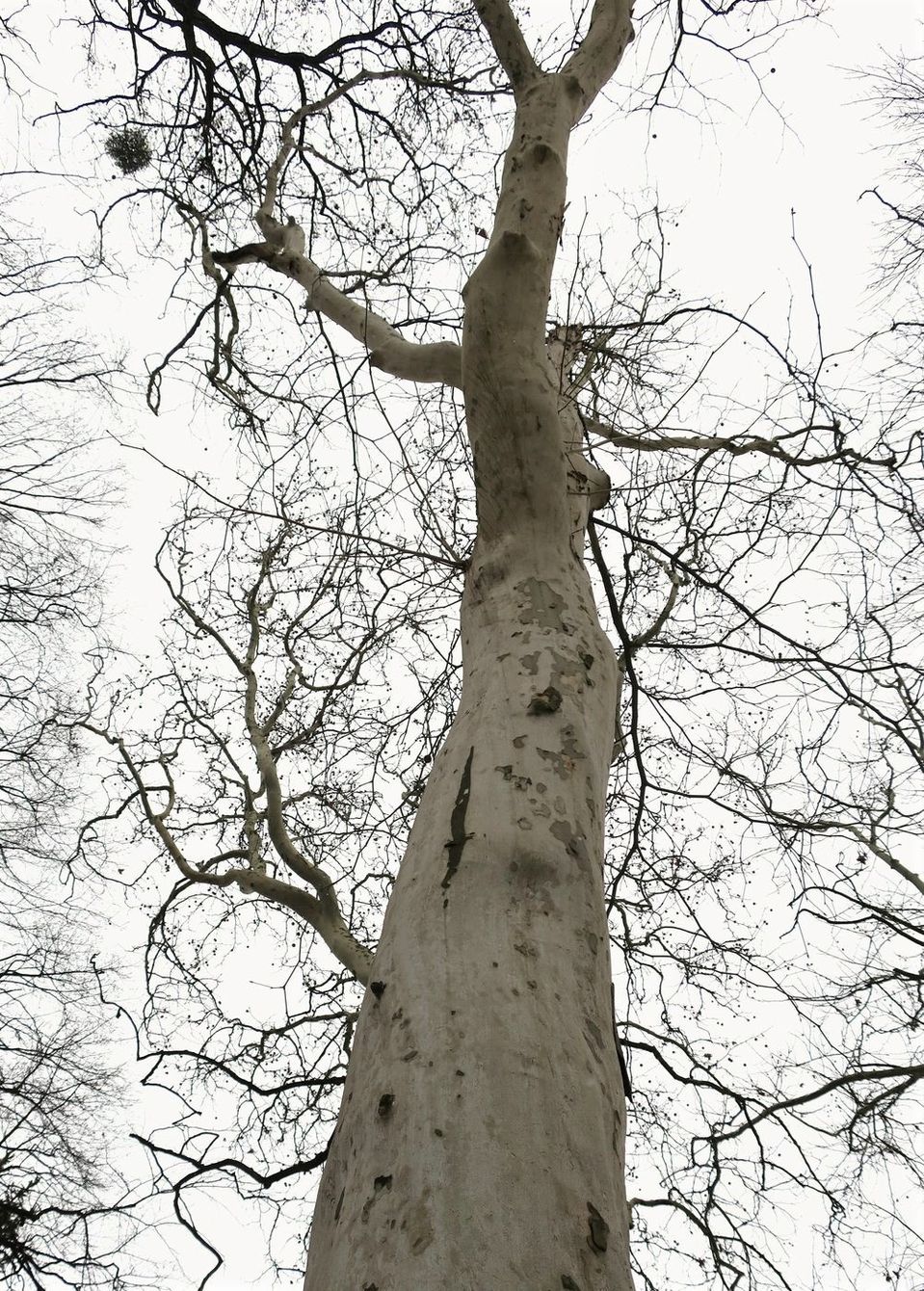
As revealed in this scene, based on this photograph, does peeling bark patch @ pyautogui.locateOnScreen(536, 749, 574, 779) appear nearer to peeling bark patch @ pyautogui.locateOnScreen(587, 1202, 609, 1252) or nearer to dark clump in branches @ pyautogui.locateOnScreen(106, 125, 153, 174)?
peeling bark patch @ pyautogui.locateOnScreen(587, 1202, 609, 1252)

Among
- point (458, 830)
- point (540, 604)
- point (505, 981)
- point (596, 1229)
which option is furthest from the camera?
point (540, 604)

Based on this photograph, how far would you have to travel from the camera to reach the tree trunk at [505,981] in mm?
963

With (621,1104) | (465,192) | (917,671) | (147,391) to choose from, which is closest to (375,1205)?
(621,1104)

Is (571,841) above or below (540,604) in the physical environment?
below

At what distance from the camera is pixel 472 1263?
0.90 meters

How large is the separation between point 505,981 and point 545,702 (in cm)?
63

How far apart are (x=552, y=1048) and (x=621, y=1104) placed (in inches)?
8.7

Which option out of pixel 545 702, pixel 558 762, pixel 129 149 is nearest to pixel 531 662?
pixel 545 702

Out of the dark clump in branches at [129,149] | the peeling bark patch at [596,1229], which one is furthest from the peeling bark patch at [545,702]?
the dark clump in branches at [129,149]

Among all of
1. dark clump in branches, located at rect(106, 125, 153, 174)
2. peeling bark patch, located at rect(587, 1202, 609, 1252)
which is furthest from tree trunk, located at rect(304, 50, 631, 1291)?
dark clump in branches, located at rect(106, 125, 153, 174)

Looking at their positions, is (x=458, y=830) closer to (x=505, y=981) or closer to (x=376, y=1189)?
(x=505, y=981)

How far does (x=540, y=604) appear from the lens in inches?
78.9

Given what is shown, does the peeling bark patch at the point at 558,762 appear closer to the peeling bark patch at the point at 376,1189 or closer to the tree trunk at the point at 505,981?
the tree trunk at the point at 505,981

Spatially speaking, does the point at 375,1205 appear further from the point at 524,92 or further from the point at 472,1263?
the point at 524,92
